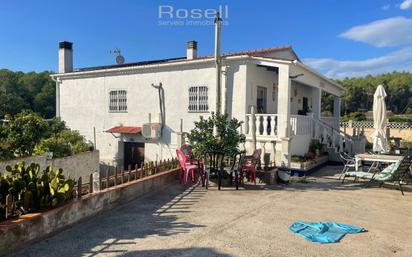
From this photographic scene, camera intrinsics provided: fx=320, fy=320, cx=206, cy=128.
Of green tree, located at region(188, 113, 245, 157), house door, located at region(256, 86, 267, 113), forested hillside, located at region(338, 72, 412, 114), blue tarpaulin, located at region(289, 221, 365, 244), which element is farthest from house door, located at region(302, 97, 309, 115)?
forested hillside, located at region(338, 72, 412, 114)

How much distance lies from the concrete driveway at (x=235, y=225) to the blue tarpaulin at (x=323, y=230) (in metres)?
0.14

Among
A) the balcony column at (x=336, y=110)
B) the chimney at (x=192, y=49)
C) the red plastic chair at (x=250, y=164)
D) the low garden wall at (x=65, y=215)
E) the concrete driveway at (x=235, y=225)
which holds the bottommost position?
the concrete driveway at (x=235, y=225)

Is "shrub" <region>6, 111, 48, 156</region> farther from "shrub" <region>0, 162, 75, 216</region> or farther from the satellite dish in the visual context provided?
the satellite dish

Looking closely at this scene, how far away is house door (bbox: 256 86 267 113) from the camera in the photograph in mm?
14044

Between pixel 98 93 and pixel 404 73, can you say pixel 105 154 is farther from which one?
pixel 404 73

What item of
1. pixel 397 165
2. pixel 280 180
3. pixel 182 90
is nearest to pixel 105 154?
pixel 182 90

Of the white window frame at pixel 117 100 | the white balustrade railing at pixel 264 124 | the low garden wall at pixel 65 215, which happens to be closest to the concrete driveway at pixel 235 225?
the low garden wall at pixel 65 215

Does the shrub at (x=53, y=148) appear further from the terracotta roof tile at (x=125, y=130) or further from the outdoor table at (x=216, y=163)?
the outdoor table at (x=216, y=163)

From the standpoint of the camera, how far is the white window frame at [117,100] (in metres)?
16.4

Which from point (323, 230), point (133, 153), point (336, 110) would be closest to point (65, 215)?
point (323, 230)

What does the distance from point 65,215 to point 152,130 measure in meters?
9.55

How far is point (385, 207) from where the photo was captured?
290 inches

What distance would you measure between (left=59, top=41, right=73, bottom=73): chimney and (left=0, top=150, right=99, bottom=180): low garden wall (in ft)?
24.9

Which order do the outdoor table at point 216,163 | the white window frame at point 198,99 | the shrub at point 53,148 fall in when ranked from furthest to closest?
the white window frame at point 198,99 → the shrub at point 53,148 → the outdoor table at point 216,163
